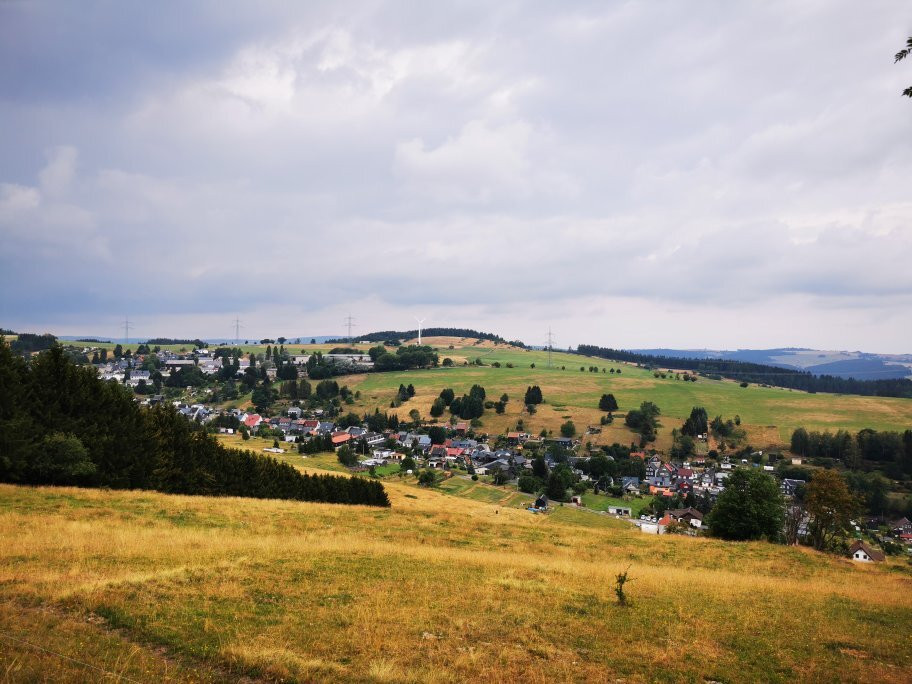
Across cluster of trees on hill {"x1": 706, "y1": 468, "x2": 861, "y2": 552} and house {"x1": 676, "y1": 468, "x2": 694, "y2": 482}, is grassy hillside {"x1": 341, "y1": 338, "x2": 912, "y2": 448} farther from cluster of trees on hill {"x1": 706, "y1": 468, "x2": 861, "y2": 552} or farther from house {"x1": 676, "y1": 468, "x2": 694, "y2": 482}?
cluster of trees on hill {"x1": 706, "y1": 468, "x2": 861, "y2": 552}

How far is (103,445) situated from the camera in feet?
118

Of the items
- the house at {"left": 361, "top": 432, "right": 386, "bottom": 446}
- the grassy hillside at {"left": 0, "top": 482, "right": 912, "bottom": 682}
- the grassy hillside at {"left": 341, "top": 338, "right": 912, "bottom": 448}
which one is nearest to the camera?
the grassy hillside at {"left": 0, "top": 482, "right": 912, "bottom": 682}

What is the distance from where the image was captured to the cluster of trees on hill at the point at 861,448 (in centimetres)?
11638

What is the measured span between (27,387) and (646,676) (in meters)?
43.5

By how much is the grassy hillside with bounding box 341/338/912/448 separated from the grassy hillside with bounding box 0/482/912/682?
123821 mm

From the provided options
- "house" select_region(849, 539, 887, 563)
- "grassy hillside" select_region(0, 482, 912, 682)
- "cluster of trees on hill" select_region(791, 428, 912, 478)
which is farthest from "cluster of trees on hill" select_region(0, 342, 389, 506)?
"cluster of trees on hill" select_region(791, 428, 912, 478)

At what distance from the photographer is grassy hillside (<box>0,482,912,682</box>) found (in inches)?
384

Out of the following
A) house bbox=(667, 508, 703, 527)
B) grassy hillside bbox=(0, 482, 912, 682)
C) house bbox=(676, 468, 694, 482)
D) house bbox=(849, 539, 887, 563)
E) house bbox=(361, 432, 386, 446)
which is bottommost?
house bbox=(667, 508, 703, 527)

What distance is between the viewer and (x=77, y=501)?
27047 millimetres

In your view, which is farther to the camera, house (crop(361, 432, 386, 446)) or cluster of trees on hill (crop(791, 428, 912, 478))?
house (crop(361, 432, 386, 446))

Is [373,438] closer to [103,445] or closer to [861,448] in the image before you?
[103,445]

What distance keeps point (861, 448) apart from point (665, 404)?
5290 centimetres

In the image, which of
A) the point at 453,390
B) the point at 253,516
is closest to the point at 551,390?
the point at 453,390

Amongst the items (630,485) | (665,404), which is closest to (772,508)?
(630,485)
